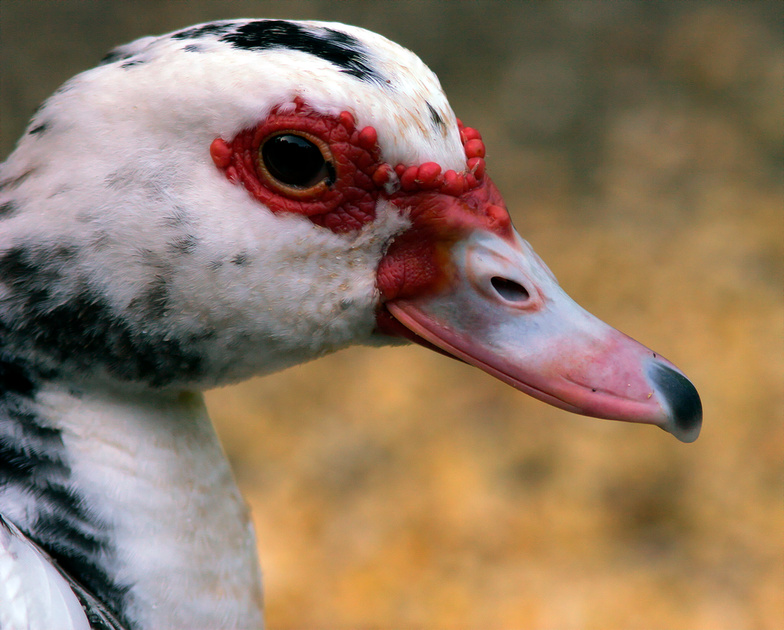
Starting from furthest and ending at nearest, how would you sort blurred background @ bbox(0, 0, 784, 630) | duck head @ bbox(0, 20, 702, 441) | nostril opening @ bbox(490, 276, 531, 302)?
blurred background @ bbox(0, 0, 784, 630) < nostril opening @ bbox(490, 276, 531, 302) < duck head @ bbox(0, 20, 702, 441)

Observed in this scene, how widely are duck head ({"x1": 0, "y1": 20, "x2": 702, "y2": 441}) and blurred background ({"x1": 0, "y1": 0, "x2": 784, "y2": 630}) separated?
2.04m

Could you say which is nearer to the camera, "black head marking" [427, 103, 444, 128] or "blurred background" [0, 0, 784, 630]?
"black head marking" [427, 103, 444, 128]

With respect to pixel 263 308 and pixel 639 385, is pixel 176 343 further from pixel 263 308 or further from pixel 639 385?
pixel 639 385

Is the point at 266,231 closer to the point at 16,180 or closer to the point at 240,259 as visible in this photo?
the point at 240,259

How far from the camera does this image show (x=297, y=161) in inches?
54.4

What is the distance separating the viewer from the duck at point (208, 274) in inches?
52.6

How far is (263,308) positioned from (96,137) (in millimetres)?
395

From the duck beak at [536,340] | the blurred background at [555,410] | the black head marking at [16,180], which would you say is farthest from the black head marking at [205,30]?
the blurred background at [555,410]

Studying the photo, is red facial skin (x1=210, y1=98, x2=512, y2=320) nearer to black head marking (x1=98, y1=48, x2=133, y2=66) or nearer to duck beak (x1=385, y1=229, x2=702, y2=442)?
duck beak (x1=385, y1=229, x2=702, y2=442)

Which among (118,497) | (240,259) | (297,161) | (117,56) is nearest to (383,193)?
(297,161)

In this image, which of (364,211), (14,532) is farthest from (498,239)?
(14,532)

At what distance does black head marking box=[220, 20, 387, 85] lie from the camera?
137 centimetres

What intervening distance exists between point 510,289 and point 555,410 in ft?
8.31

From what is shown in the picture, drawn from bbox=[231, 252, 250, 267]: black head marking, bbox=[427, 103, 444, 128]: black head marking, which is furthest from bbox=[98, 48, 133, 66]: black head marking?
bbox=[427, 103, 444, 128]: black head marking
